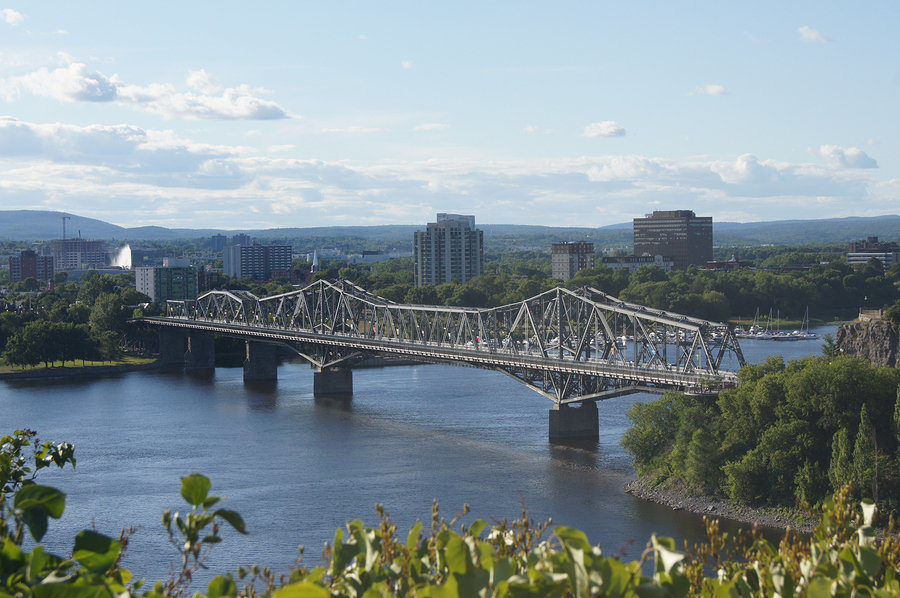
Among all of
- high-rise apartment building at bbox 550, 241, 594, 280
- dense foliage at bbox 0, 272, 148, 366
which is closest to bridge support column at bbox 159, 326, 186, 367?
dense foliage at bbox 0, 272, 148, 366

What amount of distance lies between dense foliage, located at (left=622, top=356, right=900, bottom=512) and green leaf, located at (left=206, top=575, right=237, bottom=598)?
96.6 feet

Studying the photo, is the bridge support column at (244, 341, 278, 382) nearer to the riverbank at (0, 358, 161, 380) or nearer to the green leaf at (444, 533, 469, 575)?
the riverbank at (0, 358, 161, 380)

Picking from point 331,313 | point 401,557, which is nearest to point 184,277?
point 331,313

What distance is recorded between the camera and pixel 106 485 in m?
42.5

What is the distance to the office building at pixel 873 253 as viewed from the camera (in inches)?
7283

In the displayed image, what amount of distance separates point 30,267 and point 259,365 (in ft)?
362

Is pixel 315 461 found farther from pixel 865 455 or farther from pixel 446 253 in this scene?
pixel 446 253

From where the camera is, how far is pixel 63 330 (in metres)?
87.6

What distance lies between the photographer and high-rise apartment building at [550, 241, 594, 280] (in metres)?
176

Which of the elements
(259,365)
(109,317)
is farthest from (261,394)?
(109,317)

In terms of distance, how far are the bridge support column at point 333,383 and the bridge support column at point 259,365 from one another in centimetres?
1102

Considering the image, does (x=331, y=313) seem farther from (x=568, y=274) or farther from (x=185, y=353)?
(x=568, y=274)

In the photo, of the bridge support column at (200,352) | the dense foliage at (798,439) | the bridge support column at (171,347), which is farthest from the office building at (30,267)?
the dense foliage at (798,439)

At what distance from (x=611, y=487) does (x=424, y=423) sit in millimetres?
17786
